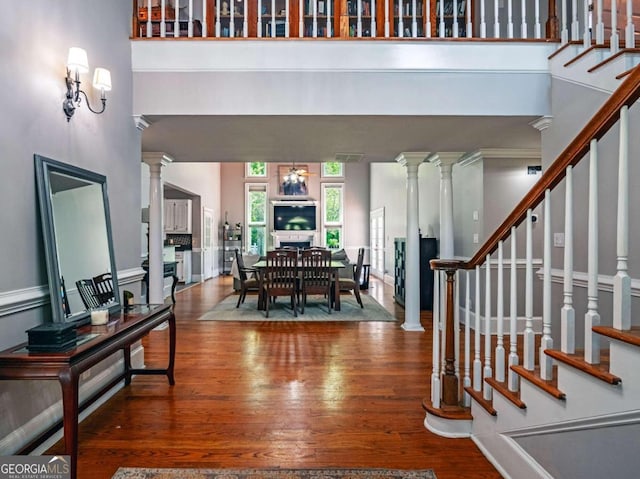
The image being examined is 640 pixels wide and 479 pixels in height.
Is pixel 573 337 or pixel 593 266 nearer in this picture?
pixel 593 266

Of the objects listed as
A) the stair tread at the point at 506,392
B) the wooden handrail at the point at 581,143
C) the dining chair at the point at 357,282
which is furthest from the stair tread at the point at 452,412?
the dining chair at the point at 357,282

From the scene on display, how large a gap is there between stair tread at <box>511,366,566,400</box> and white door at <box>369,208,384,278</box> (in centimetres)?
808

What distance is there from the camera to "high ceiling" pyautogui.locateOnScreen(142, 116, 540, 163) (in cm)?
329

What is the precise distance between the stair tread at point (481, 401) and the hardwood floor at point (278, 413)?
26 cm

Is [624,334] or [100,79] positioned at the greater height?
[100,79]

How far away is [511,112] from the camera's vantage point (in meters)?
3.14

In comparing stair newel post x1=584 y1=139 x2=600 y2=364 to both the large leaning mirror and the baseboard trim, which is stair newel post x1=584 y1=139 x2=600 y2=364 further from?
the baseboard trim

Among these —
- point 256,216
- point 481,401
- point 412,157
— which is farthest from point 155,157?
point 256,216

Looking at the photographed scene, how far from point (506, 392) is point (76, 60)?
2932 millimetres

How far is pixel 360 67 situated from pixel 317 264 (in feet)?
9.42

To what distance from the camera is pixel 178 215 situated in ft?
30.9

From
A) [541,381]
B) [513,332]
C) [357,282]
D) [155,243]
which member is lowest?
[357,282]

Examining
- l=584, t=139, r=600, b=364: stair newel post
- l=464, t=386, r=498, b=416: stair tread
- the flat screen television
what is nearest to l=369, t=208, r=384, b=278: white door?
the flat screen television

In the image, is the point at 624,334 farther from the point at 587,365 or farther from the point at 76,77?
the point at 76,77
